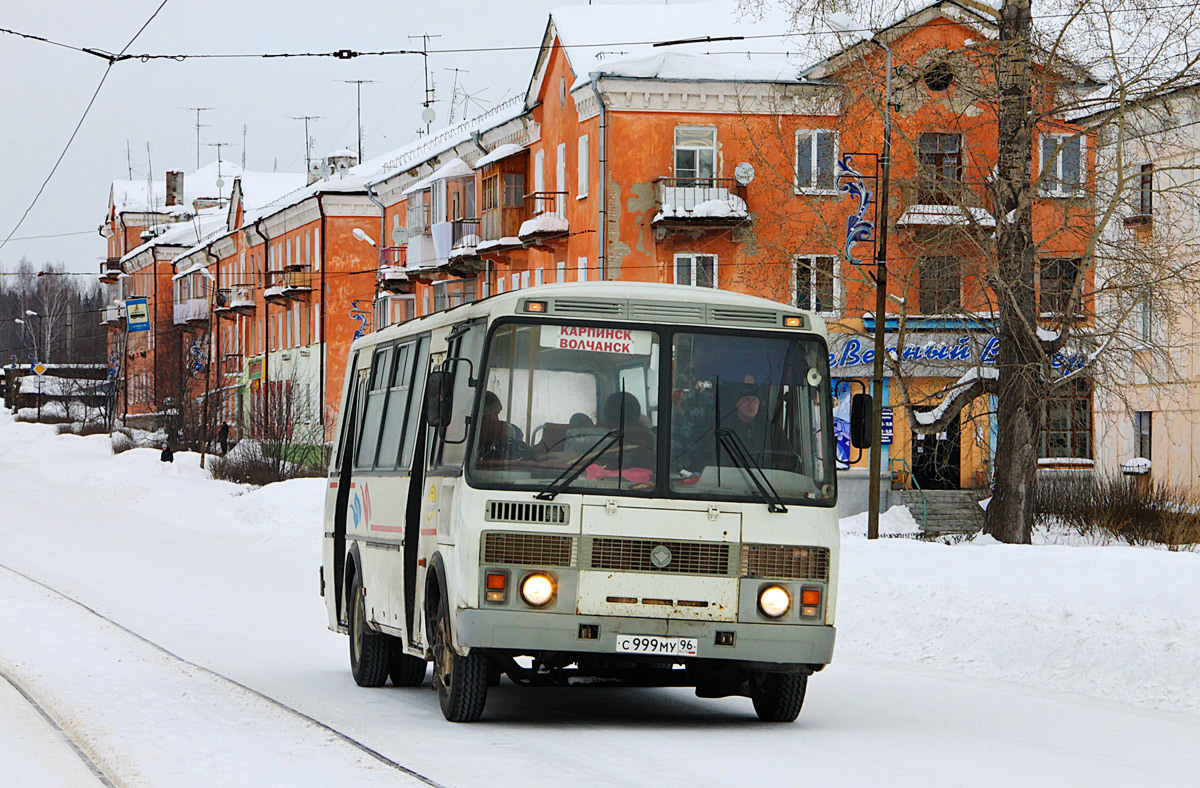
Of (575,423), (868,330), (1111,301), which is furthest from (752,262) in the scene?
(575,423)

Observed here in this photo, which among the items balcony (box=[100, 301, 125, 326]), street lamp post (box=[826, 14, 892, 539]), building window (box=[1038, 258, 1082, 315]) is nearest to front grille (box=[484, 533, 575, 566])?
street lamp post (box=[826, 14, 892, 539])

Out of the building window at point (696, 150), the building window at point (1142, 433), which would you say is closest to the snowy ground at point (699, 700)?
the building window at point (696, 150)

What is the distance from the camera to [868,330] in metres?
42.6

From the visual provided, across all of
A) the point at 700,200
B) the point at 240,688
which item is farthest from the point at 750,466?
the point at 700,200

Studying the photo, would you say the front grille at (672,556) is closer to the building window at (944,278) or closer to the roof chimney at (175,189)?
the building window at (944,278)

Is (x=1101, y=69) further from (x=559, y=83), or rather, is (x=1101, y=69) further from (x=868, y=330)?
(x=559, y=83)

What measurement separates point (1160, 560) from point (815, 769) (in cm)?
888

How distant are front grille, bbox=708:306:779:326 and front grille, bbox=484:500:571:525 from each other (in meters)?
1.54

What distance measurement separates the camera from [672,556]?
1008cm

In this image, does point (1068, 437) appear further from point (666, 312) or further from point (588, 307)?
point (588, 307)

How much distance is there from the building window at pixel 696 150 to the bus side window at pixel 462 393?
1290 inches

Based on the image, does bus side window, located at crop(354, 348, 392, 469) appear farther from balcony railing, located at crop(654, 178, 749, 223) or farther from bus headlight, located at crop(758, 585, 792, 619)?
balcony railing, located at crop(654, 178, 749, 223)

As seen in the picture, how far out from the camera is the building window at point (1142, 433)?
142ft

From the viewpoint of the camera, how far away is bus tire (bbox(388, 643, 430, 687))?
13132mm
